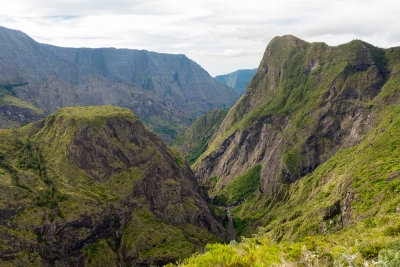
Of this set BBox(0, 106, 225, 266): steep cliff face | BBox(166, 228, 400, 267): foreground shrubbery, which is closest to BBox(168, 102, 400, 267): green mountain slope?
BBox(166, 228, 400, 267): foreground shrubbery

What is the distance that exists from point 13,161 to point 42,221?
45005mm

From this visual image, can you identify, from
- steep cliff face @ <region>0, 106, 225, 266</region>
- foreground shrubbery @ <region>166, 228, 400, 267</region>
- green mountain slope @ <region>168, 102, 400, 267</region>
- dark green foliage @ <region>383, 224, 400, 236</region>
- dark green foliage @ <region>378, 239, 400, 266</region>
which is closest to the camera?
dark green foliage @ <region>378, 239, 400, 266</region>

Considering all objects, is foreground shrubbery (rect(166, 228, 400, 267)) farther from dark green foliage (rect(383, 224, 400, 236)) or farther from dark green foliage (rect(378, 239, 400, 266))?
dark green foliage (rect(383, 224, 400, 236))

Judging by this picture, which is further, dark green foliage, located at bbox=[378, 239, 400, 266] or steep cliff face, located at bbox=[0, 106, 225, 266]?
steep cliff face, located at bbox=[0, 106, 225, 266]

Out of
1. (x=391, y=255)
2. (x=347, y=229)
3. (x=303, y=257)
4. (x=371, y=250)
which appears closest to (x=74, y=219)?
(x=347, y=229)

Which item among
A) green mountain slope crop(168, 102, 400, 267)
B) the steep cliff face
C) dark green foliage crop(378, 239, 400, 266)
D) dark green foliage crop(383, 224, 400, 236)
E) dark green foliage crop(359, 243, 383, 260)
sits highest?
dark green foliage crop(378, 239, 400, 266)

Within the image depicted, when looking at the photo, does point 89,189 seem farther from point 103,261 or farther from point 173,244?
point 173,244

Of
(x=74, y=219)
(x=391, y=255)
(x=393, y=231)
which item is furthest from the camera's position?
(x=74, y=219)

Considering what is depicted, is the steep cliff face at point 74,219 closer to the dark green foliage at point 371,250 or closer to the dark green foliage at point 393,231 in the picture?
Answer: the dark green foliage at point 393,231

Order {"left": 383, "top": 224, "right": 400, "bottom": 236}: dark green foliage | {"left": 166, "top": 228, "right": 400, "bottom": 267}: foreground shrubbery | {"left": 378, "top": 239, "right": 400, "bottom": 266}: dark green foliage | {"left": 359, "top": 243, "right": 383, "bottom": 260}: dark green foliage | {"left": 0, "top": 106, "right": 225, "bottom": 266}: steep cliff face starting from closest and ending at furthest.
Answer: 1. {"left": 378, "top": 239, "right": 400, "bottom": 266}: dark green foliage
2. {"left": 166, "top": 228, "right": 400, "bottom": 267}: foreground shrubbery
3. {"left": 359, "top": 243, "right": 383, "bottom": 260}: dark green foliage
4. {"left": 383, "top": 224, "right": 400, "bottom": 236}: dark green foliage
5. {"left": 0, "top": 106, "right": 225, "bottom": 266}: steep cliff face

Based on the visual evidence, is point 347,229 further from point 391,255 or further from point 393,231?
point 391,255

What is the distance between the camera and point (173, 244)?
17750cm

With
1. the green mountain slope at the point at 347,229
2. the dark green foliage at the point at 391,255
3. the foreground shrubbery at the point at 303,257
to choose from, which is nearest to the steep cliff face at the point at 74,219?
the green mountain slope at the point at 347,229

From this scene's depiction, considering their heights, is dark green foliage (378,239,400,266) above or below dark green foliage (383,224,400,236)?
above
